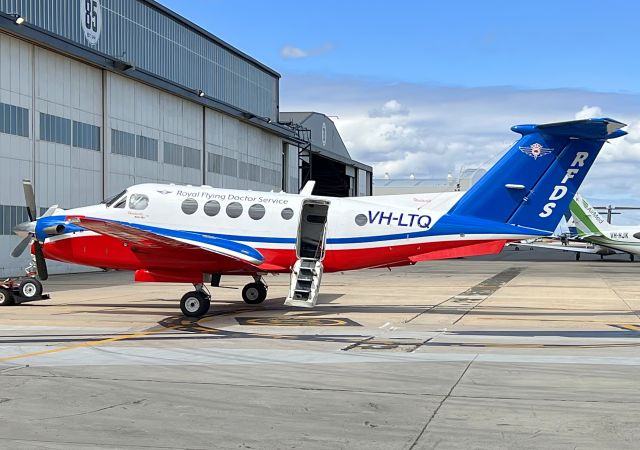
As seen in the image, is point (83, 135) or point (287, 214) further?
point (83, 135)

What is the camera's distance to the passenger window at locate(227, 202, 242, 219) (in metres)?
18.7

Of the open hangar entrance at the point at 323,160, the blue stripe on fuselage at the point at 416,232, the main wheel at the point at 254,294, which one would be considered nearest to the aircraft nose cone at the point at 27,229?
the blue stripe on fuselage at the point at 416,232

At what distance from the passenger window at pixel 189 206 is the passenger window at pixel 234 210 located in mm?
825

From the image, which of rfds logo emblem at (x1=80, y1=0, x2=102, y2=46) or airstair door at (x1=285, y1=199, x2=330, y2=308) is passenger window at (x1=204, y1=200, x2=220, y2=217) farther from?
rfds logo emblem at (x1=80, y1=0, x2=102, y2=46)

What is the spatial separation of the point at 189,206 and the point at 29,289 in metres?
5.69

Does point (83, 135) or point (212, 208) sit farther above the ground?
point (83, 135)

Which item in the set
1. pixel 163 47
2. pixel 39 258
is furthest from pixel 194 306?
pixel 163 47

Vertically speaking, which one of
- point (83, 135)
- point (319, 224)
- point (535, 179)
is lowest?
point (319, 224)

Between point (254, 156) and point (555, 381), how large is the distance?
49361mm

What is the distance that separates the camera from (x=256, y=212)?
1859 centimetres

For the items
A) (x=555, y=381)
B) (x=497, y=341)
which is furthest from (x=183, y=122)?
(x=555, y=381)

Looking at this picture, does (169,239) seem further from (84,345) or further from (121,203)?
(84,345)

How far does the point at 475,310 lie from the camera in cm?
2009

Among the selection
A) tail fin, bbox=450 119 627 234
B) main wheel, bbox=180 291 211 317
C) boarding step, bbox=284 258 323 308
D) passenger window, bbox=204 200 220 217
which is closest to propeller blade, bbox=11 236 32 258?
passenger window, bbox=204 200 220 217
